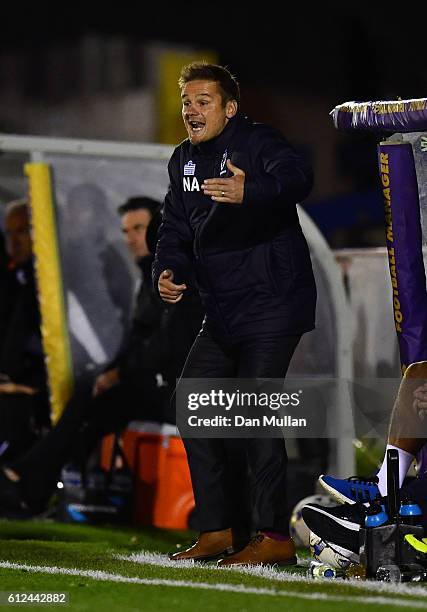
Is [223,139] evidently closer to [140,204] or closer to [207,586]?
[207,586]

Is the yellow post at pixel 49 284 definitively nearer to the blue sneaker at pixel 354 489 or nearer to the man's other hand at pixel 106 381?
the man's other hand at pixel 106 381

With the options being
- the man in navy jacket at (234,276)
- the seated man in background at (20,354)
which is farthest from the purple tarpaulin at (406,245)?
the seated man in background at (20,354)

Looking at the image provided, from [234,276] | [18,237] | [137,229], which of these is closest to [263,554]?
[234,276]

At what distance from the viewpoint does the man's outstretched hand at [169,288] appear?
19.7ft

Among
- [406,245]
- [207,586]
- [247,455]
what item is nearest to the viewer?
[207,586]

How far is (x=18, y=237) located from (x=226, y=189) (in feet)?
15.4

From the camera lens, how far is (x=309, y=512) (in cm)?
570

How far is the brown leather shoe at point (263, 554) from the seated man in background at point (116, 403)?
277cm

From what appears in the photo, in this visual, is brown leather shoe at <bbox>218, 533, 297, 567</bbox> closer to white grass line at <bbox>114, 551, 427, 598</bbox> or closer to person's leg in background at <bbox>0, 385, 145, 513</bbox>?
white grass line at <bbox>114, 551, 427, 598</bbox>

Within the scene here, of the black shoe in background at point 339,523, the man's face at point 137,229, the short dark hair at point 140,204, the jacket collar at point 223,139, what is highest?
the jacket collar at point 223,139

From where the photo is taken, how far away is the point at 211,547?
603 cm

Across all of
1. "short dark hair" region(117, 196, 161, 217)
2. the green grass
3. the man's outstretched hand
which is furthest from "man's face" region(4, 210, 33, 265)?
the man's outstretched hand

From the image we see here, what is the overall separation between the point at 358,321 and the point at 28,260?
2262 millimetres

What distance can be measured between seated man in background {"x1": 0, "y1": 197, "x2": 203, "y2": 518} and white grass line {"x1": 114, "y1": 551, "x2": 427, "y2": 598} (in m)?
2.34
